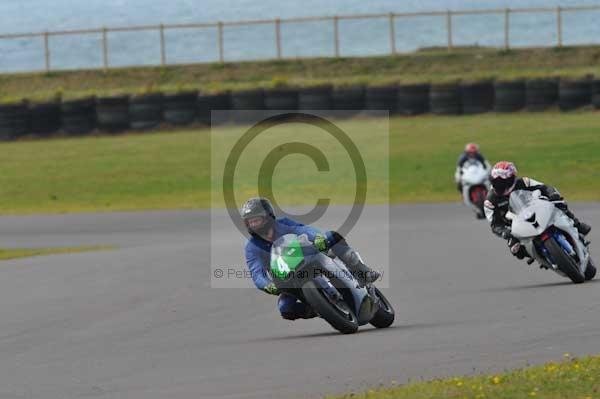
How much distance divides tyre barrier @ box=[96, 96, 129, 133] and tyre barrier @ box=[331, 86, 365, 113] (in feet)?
18.8

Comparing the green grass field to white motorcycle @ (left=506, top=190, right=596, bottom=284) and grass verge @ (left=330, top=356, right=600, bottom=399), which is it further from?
grass verge @ (left=330, top=356, right=600, bottom=399)

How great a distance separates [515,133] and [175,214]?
11270 millimetres

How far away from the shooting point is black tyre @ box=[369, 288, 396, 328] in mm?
11789

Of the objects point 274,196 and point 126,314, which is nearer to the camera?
point 126,314

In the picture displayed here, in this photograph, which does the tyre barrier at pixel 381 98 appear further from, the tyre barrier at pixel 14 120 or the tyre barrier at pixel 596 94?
the tyre barrier at pixel 14 120

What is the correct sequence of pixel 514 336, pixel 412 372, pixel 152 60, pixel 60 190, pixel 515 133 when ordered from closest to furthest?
pixel 412 372 < pixel 514 336 < pixel 60 190 < pixel 515 133 < pixel 152 60

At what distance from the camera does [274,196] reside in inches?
1199

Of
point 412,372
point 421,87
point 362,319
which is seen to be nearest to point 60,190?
point 421,87

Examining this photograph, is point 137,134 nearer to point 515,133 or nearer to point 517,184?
point 515,133

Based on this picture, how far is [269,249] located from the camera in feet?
37.8

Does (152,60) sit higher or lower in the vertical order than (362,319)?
higher

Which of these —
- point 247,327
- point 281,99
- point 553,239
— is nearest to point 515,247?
point 553,239

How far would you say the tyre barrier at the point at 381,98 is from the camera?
37.8m

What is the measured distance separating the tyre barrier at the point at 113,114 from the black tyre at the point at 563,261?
84.8ft
